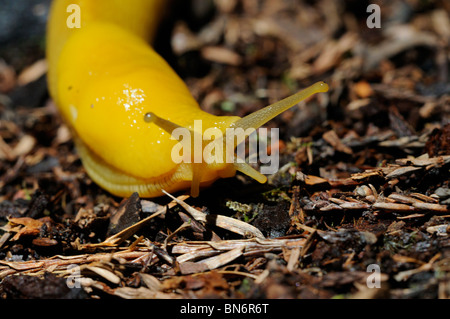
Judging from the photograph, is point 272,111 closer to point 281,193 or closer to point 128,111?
point 281,193

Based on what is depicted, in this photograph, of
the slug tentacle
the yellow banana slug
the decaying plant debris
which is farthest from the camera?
the yellow banana slug

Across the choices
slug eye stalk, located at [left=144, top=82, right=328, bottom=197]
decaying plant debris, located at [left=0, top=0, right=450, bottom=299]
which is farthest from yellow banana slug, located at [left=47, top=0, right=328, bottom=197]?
decaying plant debris, located at [left=0, top=0, right=450, bottom=299]

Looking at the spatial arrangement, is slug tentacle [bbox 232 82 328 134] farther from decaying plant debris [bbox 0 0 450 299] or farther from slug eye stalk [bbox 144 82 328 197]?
decaying plant debris [bbox 0 0 450 299]

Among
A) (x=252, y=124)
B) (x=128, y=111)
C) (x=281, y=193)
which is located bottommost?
(x=281, y=193)

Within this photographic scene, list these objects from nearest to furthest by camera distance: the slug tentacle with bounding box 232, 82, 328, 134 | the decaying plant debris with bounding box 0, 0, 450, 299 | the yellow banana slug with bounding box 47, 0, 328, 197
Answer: the decaying plant debris with bounding box 0, 0, 450, 299
the slug tentacle with bounding box 232, 82, 328, 134
the yellow banana slug with bounding box 47, 0, 328, 197

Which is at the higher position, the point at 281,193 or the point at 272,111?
the point at 272,111

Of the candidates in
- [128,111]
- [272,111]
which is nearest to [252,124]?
[272,111]

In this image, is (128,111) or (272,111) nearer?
(272,111)
